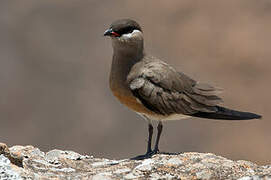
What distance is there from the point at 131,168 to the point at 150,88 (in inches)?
78.9

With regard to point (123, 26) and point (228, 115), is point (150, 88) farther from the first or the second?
point (228, 115)

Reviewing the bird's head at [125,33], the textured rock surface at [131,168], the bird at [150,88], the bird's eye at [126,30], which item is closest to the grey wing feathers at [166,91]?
the bird at [150,88]

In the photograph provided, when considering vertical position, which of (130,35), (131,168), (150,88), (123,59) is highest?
(130,35)

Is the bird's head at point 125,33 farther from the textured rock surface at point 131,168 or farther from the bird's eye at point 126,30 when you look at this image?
the textured rock surface at point 131,168

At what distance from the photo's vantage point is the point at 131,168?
6.23 meters

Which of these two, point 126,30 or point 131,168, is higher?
point 126,30

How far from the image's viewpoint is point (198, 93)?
27.7 ft

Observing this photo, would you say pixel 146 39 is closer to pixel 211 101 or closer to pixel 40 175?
pixel 211 101

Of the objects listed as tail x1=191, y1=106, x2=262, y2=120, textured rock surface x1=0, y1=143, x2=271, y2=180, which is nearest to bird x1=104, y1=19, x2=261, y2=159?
tail x1=191, y1=106, x2=262, y2=120

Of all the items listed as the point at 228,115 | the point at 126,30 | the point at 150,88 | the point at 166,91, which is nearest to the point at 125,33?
the point at 126,30

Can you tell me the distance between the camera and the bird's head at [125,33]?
26.4 feet

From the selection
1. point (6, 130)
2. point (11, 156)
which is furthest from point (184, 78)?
point (6, 130)

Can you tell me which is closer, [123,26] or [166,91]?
[123,26]

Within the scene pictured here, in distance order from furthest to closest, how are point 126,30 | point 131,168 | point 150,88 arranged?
point 126,30 → point 150,88 → point 131,168
